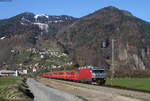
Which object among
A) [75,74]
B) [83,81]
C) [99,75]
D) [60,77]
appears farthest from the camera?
[60,77]

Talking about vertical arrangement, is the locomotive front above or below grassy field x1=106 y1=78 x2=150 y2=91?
above

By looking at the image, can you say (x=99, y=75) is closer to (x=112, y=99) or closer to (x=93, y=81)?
(x=93, y=81)

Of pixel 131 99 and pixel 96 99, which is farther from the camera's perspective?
pixel 96 99

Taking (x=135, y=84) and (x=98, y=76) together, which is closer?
(x=135, y=84)

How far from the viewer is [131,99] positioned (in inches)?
1364

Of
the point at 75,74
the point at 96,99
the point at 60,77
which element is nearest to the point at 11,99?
the point at 96,99

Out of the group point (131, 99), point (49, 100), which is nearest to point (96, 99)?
point (49, 100)

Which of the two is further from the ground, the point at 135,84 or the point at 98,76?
the point at 98,76

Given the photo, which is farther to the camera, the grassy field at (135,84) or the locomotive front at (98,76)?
the locomotive front at (98,76)

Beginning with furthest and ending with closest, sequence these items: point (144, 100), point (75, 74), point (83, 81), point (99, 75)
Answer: point (75, 74) < point (83, 81) < point (99, 75) < point (144, 100)

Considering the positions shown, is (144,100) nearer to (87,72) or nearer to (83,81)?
(87,72)

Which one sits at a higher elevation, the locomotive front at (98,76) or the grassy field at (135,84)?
the locomotive front at (98,76)

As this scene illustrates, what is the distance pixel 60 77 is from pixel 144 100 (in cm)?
10507

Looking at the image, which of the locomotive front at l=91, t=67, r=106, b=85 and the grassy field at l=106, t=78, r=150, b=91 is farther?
the locomotive front at l=91, t=67, r=106, b=85
